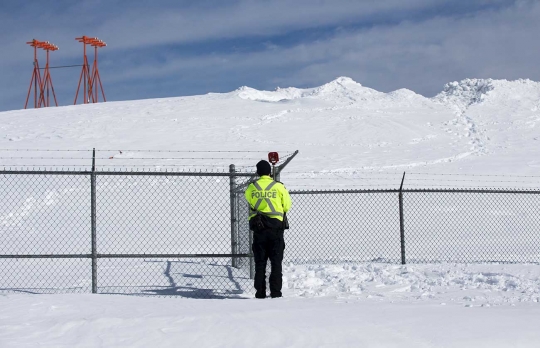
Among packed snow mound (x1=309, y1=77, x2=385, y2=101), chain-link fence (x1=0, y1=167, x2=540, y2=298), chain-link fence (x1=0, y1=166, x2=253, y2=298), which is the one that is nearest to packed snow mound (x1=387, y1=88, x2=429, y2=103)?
packed snow mound (x1=309, y1=77, x2=385, y2=101)

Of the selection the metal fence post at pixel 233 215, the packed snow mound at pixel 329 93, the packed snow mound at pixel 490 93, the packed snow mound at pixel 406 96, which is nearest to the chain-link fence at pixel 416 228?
Answer: the metal fence post at pixel 233 215

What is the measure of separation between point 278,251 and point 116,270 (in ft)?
12.8

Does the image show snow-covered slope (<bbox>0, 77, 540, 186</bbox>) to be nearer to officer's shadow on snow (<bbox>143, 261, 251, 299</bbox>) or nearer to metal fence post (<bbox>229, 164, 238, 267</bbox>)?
officer's shadow on snow (<bbox>143, 261, 251, 299</bbox>)

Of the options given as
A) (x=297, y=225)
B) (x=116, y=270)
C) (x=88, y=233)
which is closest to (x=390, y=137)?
(x=297, y=225)

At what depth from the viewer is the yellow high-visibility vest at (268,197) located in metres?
7.27

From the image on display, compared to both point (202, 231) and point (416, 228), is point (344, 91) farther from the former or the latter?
point (202, 231)

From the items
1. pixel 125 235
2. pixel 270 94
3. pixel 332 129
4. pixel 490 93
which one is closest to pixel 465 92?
pixel 490 93

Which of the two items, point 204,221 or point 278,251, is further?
point 204,221

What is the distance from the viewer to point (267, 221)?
23.9ft

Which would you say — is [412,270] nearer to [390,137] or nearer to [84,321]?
[84,321]

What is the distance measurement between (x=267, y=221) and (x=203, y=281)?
7.84 ft

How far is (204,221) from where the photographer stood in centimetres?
1484

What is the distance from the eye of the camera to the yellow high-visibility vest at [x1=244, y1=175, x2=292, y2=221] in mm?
7270

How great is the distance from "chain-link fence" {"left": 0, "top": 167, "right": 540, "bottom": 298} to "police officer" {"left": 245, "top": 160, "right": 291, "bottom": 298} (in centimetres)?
97
